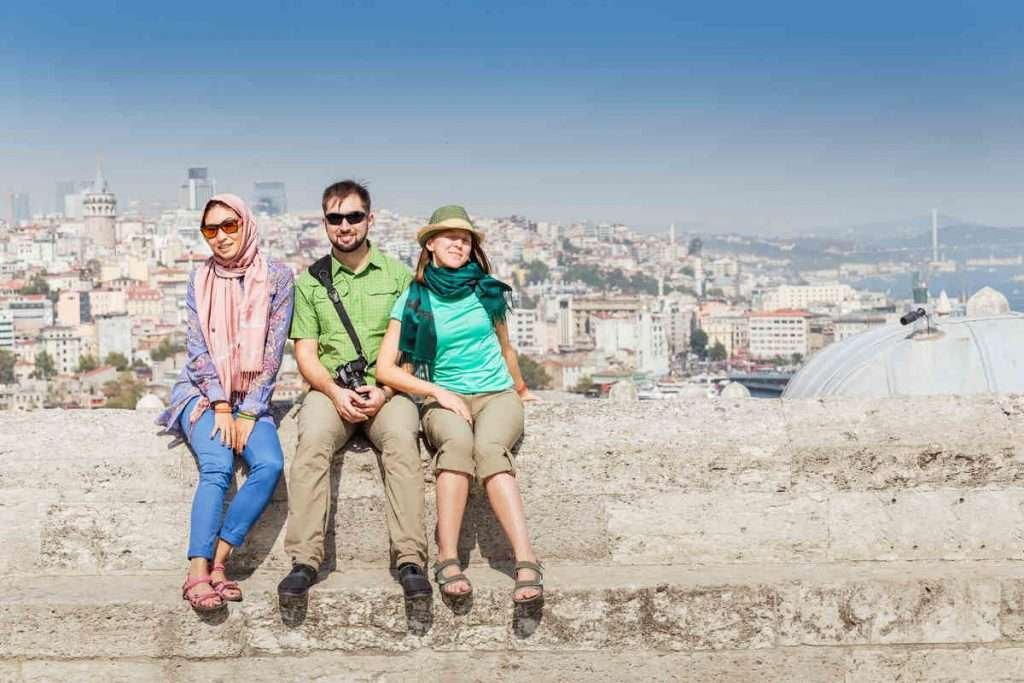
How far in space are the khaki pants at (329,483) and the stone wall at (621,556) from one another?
0.09 meters

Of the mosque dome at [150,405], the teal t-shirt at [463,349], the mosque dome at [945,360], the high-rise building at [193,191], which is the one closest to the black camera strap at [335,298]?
the teal t-shirt at [463,349]

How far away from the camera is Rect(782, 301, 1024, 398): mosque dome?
621 cm

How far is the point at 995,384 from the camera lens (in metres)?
6.20

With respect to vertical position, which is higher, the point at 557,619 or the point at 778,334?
the point at 557,619

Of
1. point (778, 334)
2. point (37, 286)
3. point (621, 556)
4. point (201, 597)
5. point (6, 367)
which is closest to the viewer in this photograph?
point (201, 597)

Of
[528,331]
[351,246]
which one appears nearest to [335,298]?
[351,246]

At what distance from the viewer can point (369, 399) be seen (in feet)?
9.02

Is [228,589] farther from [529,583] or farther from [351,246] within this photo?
[351,246]

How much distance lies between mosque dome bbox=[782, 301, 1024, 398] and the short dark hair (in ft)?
11.2

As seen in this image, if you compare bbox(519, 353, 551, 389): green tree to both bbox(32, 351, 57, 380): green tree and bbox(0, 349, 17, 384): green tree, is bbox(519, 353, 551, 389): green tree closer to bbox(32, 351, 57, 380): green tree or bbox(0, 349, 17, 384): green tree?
bbox(32, 351, 57, 380): green tree

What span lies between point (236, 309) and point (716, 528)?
1.10m

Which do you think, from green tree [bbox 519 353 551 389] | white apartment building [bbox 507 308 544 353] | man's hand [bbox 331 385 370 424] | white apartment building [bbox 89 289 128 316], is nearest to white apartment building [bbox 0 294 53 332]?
white apartment building [bbox 89 289 128 316]

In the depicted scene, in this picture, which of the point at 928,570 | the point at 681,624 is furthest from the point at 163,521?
the point at 928,570

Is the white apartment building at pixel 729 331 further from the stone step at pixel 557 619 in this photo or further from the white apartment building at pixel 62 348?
the stone step at pixel 557 619
